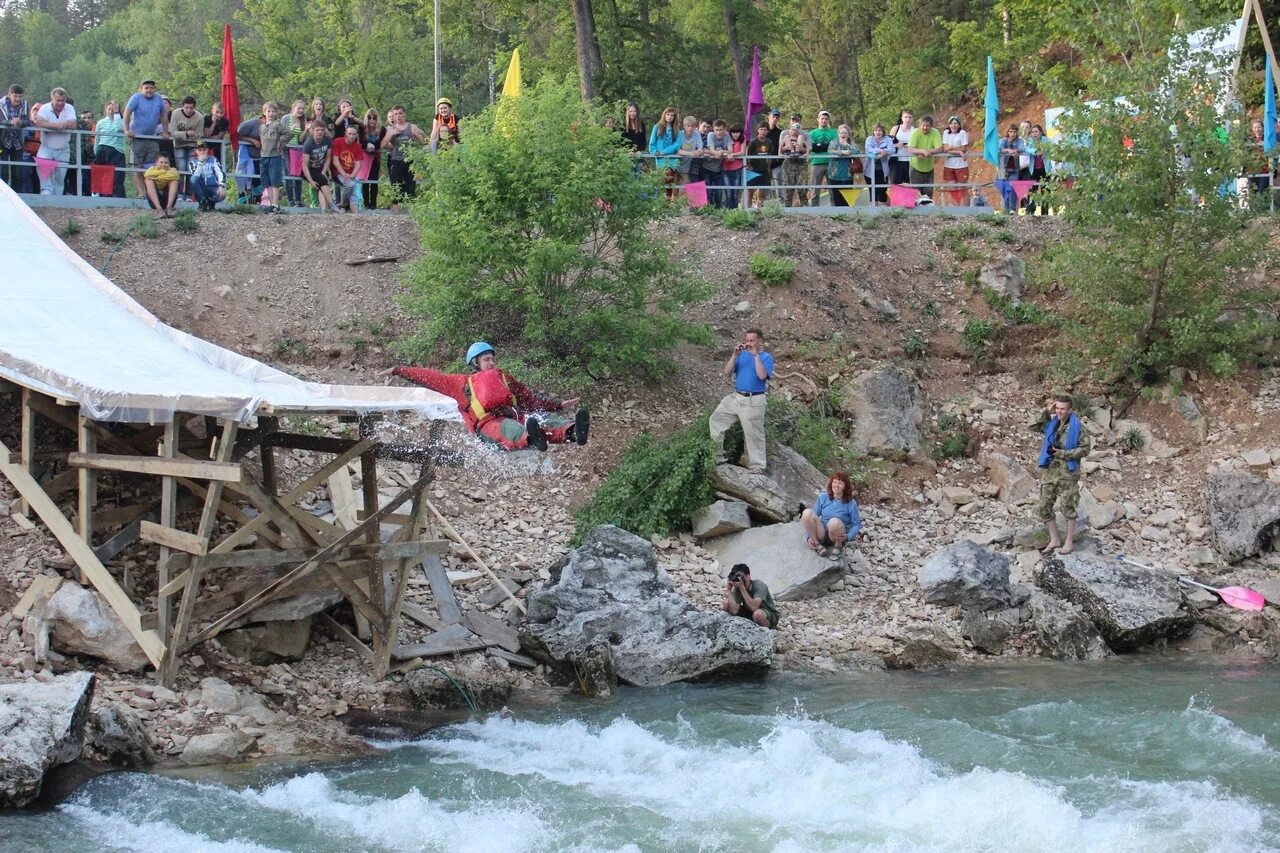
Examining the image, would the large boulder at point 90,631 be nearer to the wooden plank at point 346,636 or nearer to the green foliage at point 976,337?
the wooden plank at point 346,636

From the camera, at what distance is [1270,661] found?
45.9 feet

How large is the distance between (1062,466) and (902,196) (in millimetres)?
8424

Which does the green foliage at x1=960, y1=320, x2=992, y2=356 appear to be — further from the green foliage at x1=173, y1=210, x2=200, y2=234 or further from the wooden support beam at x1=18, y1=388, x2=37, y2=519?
the wooden support beam at x1=18, y1=388, x2=37, y2=519

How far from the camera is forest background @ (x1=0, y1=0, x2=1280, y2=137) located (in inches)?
1358

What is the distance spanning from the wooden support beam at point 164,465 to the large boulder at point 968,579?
7.60 metres

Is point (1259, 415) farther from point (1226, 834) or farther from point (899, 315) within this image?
point (1226, 834)

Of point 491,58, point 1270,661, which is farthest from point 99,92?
point 1270,661

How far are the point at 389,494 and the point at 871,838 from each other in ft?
26.1

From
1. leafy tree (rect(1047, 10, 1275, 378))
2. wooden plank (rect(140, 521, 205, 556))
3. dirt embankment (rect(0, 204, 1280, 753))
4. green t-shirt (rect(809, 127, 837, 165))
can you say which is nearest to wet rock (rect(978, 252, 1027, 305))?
dirt embankment (rect(0, 204, 1280, 753))

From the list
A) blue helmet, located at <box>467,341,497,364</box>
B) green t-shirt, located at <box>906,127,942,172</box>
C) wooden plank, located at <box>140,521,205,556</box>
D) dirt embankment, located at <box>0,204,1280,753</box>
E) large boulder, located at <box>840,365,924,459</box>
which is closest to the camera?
wooden plank, located at <box>140,521,205,556</box>

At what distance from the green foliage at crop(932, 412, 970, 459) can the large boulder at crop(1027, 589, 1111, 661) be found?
14.1 ft

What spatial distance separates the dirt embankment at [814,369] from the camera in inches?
594

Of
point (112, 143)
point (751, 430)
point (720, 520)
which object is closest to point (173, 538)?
point (720, 520)

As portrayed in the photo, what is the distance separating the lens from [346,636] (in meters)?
12.7
